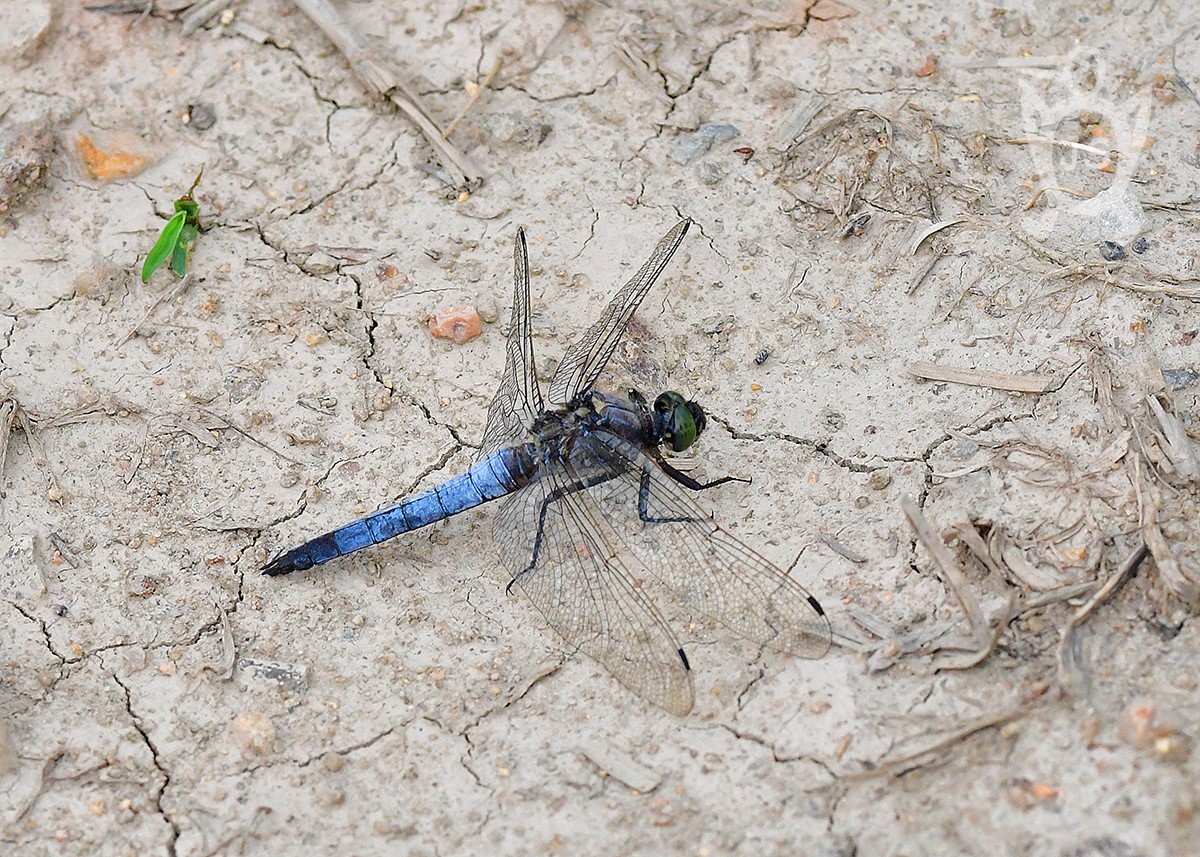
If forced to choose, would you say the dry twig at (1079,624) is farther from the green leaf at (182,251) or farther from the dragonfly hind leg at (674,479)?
the green leaf at (182,251)

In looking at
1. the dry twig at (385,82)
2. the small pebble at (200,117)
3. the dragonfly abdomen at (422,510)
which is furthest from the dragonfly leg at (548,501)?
the small pebble at (200,117)

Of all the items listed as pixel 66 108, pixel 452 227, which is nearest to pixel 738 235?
pixel 452 227

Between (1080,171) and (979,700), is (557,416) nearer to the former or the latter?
(979,700)

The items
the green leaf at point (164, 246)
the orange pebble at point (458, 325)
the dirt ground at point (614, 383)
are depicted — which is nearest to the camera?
the dirt ground at point (614, 383)

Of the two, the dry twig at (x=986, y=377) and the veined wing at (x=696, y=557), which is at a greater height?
the dry twig at (x=986, y=377)

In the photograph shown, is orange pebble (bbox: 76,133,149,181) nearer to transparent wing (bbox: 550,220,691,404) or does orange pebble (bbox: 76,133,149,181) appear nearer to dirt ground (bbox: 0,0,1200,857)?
dirt ground (bbox: 0,0,1200,857)

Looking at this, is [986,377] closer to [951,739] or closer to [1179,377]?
[1179,377]

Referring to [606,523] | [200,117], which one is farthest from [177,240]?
[606,523]

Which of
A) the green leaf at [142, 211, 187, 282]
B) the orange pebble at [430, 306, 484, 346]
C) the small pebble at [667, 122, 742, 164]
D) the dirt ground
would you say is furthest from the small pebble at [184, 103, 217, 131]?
the small pebble at [667, 122, 742, 164]
